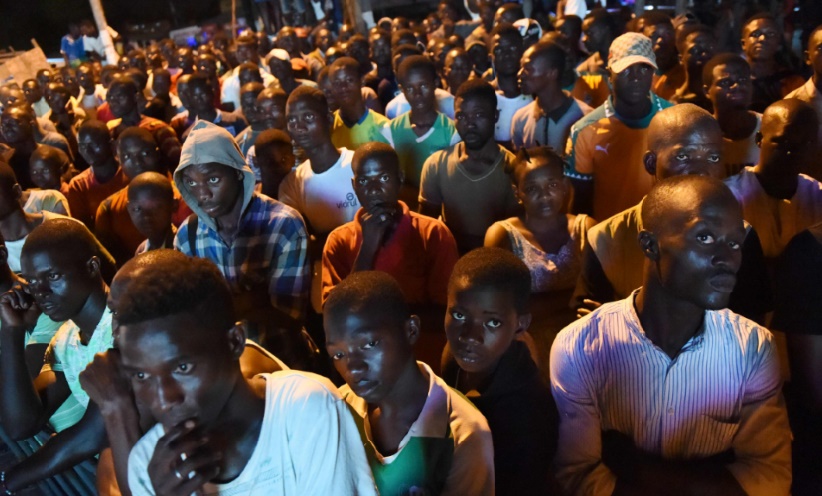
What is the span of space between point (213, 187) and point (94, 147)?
2.24 metres

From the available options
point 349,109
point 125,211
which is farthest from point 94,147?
point 349,109

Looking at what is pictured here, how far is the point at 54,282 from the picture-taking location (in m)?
2.32

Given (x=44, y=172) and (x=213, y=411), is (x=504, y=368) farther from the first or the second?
(x=44, y=172)

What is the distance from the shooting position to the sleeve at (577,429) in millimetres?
1942

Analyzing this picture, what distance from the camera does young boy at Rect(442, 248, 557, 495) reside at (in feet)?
6.62

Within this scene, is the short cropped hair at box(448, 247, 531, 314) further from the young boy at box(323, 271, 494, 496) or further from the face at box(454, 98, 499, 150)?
the face at box(454, 98, 499, 150)

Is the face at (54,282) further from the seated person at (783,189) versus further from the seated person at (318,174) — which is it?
the seated person at (783,189)

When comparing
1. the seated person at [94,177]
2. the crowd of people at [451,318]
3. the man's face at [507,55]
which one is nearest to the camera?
the crowd of people at [451,318]

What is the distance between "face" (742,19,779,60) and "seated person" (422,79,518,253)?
2.58m

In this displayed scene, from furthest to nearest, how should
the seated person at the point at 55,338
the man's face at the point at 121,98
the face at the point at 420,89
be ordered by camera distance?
the man's face at the point at 121,98
the face at the point at 420,89
the seated person at the point at 55,338

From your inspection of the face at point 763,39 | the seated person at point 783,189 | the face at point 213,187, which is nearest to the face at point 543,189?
the seated person at point 783,189

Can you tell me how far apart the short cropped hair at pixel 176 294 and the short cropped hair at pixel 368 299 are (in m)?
0.36

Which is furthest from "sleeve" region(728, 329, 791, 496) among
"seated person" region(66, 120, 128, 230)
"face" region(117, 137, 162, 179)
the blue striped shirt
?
"seated person" region(66, 120, 128, 230)

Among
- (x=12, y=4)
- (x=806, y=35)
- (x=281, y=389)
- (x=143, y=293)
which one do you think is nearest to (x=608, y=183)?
(x=281, y=389)
